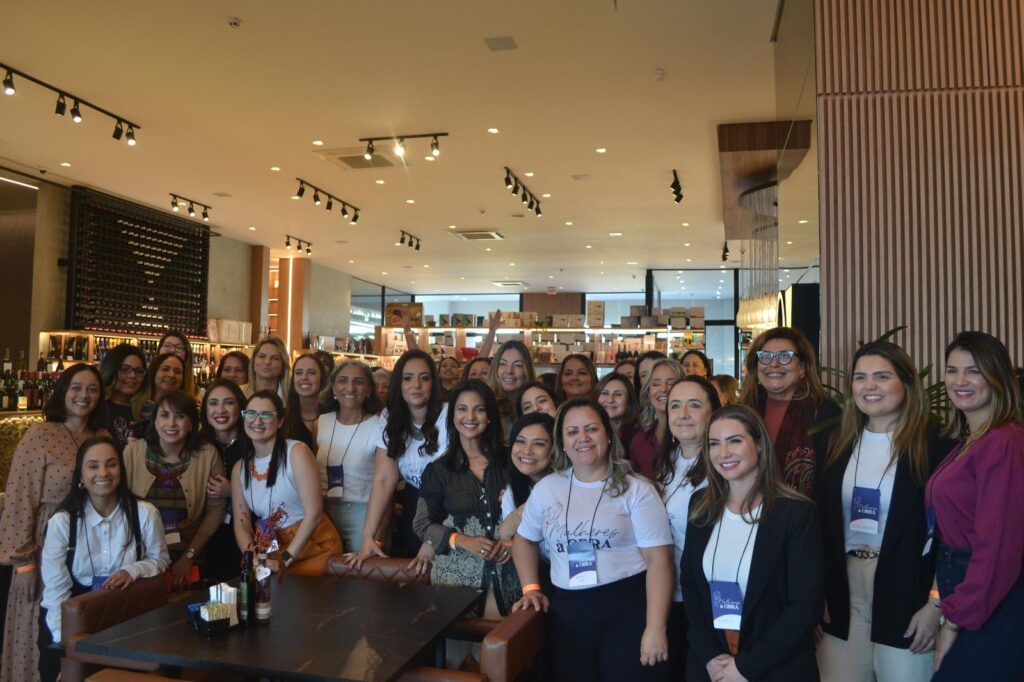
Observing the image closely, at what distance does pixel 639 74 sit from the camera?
557 cm

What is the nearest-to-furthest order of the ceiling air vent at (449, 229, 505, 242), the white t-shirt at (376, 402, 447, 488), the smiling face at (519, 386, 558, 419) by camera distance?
1. the smiling face at (519, 386, 558, 419)
2. the white t-shirt at (376, 402, 447, 488)
3. the ceiling air vent at (449, 229, 505, 242)

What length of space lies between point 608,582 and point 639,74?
4.06 m

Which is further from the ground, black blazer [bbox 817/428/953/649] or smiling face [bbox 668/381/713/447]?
smiling face [bbox 668/381/713/447]

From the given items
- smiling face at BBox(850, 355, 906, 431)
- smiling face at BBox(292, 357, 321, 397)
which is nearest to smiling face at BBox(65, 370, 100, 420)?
smiling face at BBox(292, 357, 321, 397)

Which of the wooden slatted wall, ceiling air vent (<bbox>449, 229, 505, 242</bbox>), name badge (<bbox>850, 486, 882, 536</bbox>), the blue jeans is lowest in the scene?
the blue jeans

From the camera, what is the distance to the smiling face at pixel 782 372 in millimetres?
3057

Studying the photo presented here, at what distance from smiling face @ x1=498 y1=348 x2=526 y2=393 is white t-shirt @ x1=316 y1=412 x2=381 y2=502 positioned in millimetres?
725

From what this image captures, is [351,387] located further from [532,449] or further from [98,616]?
[98,616]

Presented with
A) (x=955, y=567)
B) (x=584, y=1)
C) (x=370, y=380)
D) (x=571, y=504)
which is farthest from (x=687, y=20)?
(x=955, y=567)

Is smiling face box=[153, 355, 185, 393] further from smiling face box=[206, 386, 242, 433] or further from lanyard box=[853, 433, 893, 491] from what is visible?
lanyard box=[853, 433, 893, 491]

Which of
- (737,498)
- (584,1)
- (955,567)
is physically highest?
(584,1)

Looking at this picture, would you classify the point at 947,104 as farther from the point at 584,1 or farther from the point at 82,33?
the point at 82,33

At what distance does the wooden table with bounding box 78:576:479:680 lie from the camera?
7.31 ft

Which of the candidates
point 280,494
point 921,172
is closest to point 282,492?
point 280,494
